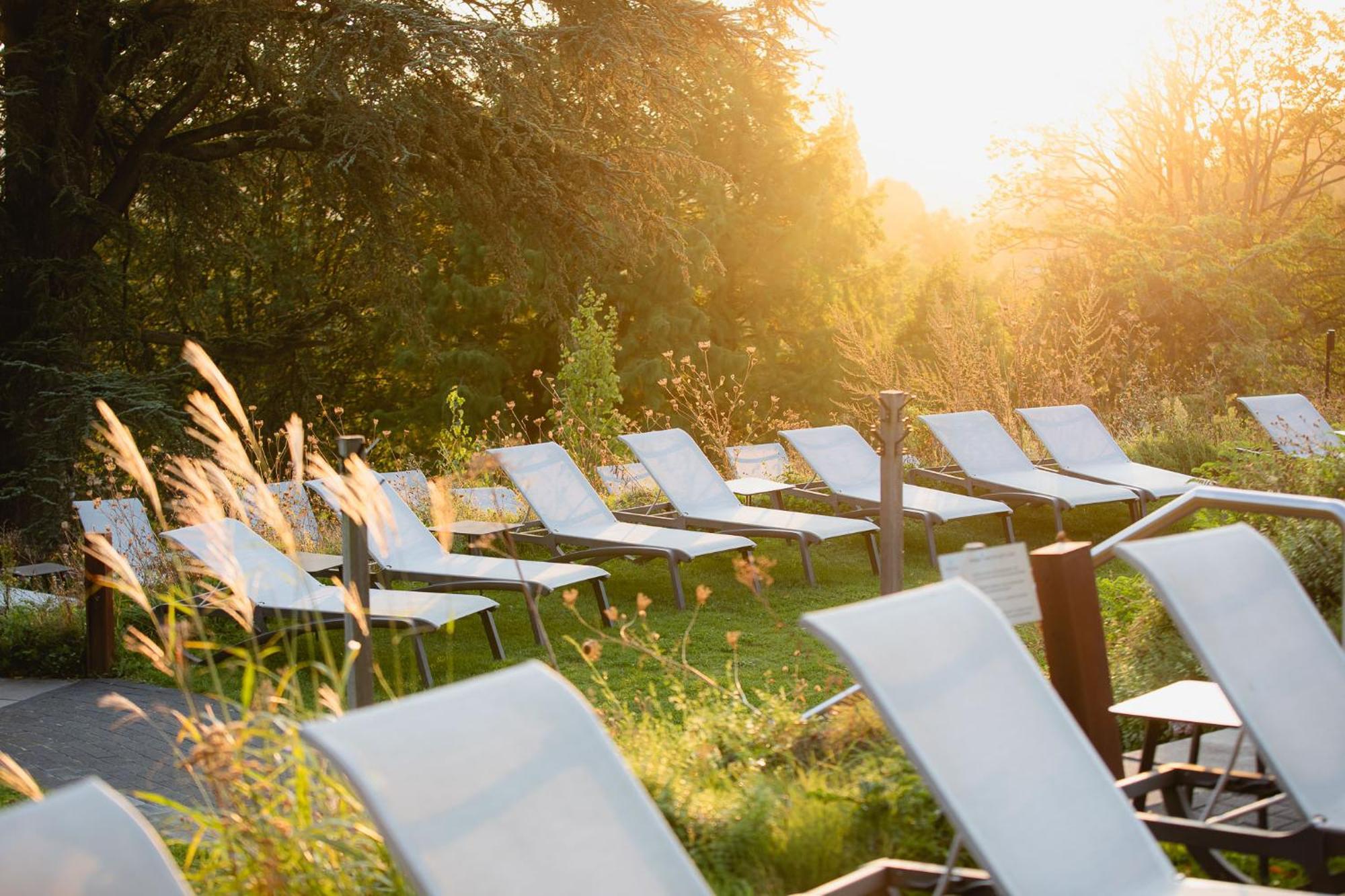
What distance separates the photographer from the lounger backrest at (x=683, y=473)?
884 centimetres

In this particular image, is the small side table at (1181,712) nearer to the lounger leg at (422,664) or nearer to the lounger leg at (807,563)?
the lounger leg at (422,664)

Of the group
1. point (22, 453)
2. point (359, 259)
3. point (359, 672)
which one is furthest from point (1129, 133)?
point (359, 672)

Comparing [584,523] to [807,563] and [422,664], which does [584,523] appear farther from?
[422,664]

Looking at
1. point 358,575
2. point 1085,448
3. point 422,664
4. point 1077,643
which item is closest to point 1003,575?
point 1077,643

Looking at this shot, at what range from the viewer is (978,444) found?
33.0 feet

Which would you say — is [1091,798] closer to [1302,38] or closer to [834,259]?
[1302,38]

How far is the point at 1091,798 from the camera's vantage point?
7.80ft

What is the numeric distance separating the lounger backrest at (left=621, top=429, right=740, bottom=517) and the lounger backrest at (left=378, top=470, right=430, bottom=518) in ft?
5.36

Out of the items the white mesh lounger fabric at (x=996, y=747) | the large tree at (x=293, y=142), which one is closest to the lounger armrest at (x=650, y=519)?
the large tree at (x=293, y=142)

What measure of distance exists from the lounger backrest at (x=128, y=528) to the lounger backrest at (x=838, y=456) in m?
4.44

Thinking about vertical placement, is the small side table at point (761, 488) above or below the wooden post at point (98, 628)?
above

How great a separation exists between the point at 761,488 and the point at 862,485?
0.81 m

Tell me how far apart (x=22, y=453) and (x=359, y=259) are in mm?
4120

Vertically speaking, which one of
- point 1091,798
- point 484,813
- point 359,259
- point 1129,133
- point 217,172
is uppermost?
point 1129,133
